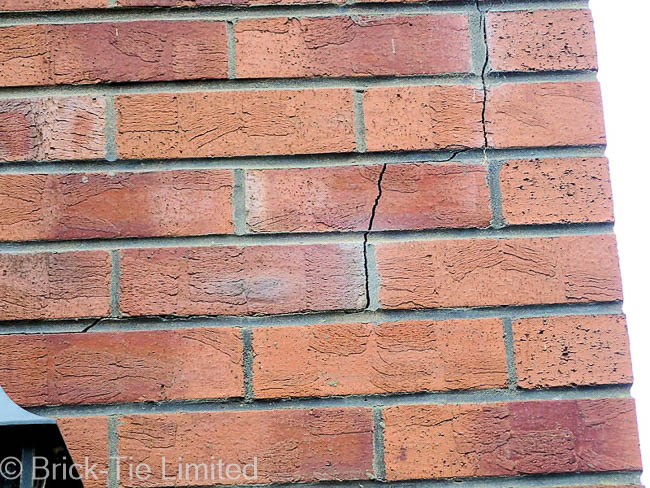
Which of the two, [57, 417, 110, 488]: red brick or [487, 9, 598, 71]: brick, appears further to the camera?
[487, 9, 598, 71]: brick

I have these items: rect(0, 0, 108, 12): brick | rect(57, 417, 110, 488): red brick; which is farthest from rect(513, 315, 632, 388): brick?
rect(0, 0, 108, 12): brick

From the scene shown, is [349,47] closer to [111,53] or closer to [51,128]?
[111,53]

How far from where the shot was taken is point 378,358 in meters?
1.21

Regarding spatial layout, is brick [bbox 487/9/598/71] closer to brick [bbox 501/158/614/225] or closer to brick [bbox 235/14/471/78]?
brick [bbox 235/14/471/78]

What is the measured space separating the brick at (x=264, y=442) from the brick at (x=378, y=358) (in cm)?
4

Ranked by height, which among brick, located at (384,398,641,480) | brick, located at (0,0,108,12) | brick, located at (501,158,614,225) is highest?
brick, located at (0,0,108,12)

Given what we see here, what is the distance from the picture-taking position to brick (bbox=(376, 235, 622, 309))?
123cm

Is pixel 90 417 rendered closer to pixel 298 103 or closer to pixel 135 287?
pixel 135 287

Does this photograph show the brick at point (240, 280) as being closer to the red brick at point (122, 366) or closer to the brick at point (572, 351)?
the red brick at point (122, 366)

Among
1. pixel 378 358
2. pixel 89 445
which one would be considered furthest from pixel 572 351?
pixel 89 445

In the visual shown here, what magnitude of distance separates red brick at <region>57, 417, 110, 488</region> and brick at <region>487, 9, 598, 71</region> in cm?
88

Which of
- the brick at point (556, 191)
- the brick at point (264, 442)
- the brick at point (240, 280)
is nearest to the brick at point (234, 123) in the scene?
the brick at point (240, 280)

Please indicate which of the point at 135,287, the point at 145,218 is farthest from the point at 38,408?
the point at 145,218

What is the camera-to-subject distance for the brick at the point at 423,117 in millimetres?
1279
